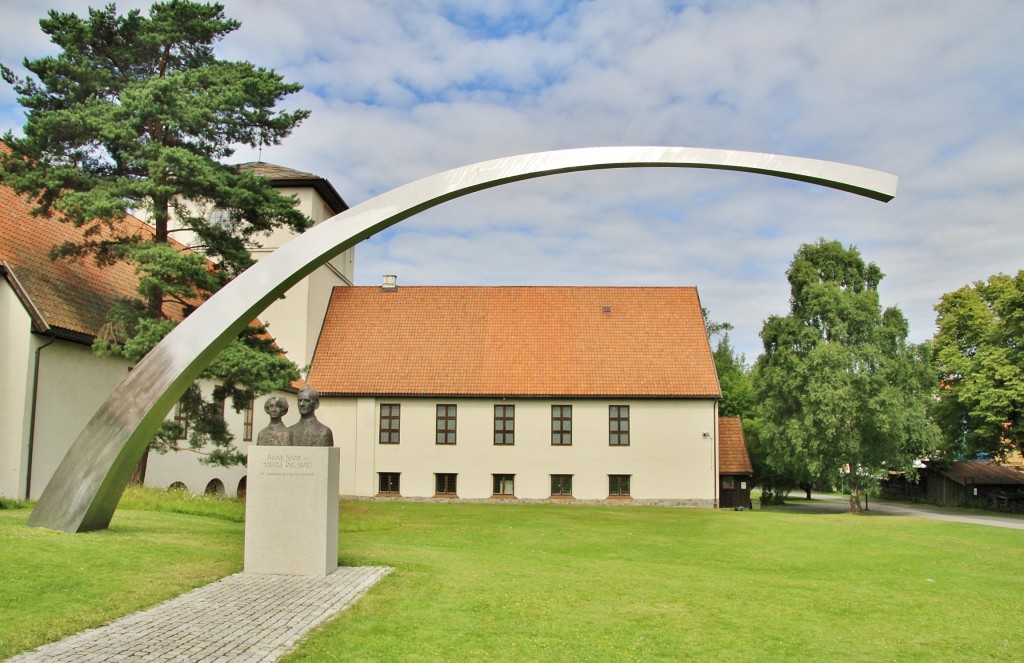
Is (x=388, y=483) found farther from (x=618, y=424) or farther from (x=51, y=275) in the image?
(x=51, y=275)

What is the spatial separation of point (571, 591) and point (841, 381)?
2445 centimetres

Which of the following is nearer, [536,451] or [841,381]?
[841,381]

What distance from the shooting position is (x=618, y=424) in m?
34.8

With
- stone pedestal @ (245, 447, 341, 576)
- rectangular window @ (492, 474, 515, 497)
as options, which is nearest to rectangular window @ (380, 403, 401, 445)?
rectangular window @ (492, 474, 515, 497)

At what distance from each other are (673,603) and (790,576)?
475cm

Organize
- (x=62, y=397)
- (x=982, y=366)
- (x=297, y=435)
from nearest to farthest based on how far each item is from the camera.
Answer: (x=297, y=435)
(x=62, y=397)
(x=982, y=366)

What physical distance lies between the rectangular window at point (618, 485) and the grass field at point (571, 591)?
48.5ft

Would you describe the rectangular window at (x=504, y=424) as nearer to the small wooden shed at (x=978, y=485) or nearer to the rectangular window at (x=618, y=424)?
the rectangular window at (x=618, y=424)

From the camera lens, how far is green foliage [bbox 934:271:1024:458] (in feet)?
128

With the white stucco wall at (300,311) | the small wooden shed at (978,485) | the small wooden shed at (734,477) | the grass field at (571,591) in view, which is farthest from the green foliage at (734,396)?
the grass field at (571,591)

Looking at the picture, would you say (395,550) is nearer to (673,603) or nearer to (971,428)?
(673,603)

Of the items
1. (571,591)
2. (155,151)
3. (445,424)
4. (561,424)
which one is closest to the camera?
(571,591)

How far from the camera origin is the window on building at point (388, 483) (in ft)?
115

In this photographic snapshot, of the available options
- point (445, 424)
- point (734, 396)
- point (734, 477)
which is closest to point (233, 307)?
point (445, 424)
